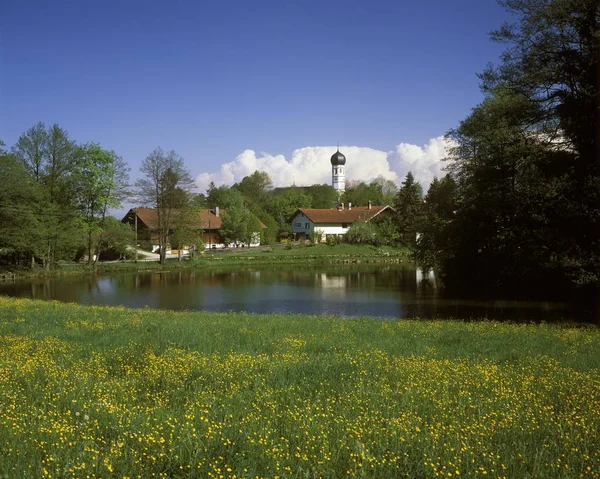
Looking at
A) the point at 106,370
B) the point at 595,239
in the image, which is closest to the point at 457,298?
the point at 595,239

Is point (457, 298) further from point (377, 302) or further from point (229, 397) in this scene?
point (229, 397)

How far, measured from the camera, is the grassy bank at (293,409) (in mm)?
4766

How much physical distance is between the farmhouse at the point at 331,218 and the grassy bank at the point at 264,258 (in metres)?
11.0

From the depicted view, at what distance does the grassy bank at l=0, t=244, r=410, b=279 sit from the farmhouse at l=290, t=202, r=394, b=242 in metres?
11.0

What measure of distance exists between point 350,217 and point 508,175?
6302 cm

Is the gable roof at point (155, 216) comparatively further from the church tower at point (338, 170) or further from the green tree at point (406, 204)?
the church tower at point (338, 170)

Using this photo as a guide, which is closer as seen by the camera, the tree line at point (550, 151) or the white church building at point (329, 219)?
the tree line at point (550, 151)

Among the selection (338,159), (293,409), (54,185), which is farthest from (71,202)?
(338,159)

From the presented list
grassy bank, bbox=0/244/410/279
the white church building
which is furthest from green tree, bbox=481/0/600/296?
the white church building

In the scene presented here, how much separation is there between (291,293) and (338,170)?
106296 mm

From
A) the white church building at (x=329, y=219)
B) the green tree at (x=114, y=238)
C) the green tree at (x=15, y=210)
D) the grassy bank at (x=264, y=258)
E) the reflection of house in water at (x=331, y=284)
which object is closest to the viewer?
the reflection of house in water at (x=331, y=284)

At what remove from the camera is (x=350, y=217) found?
89312mm

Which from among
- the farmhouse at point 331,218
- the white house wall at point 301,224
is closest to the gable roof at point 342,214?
the farmhouse at point 331,218

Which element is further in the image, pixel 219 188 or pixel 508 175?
pixel 219 188
